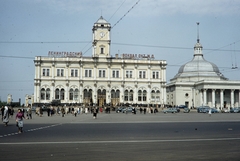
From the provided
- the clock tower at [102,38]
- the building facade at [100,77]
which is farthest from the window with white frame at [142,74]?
the clock tower at [102,38]

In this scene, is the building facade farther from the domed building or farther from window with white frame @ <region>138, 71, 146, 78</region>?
the domed building

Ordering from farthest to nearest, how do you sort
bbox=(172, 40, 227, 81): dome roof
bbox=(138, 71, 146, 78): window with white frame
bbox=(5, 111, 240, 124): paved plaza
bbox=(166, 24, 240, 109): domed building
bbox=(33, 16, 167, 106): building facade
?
bbox=(172, 40, 227, 81): dome roof < bbox=(166, 24, 240, 109): domed building < bbox=(138, 71, 146, 78): window with white frame < bbox=(33, 16, 167, 106): building facade < bbox=(5, 111, 240, 124): paved plaza

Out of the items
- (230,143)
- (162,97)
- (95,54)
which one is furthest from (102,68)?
(230,143)

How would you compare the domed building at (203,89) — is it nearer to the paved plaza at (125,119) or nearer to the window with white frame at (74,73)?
the window with white frame at (74,73)

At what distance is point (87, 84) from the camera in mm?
82750

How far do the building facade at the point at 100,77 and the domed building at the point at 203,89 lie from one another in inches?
610

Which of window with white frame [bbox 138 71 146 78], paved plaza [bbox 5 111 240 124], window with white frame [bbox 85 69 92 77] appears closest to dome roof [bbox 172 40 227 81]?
window with white frame [bbox 138 71 146 78]

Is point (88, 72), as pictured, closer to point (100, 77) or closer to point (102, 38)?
point (100, 77)

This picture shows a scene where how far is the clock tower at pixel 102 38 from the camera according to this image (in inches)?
3246

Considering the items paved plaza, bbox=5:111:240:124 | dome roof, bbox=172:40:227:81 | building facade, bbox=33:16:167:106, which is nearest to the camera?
paved plaza, bbox=5:111:240:124

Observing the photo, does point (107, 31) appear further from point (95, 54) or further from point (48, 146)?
point (48, 146)

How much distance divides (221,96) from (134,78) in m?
27.9

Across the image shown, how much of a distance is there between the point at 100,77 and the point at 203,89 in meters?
30.5

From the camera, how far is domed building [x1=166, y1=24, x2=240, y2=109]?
95188 mm
